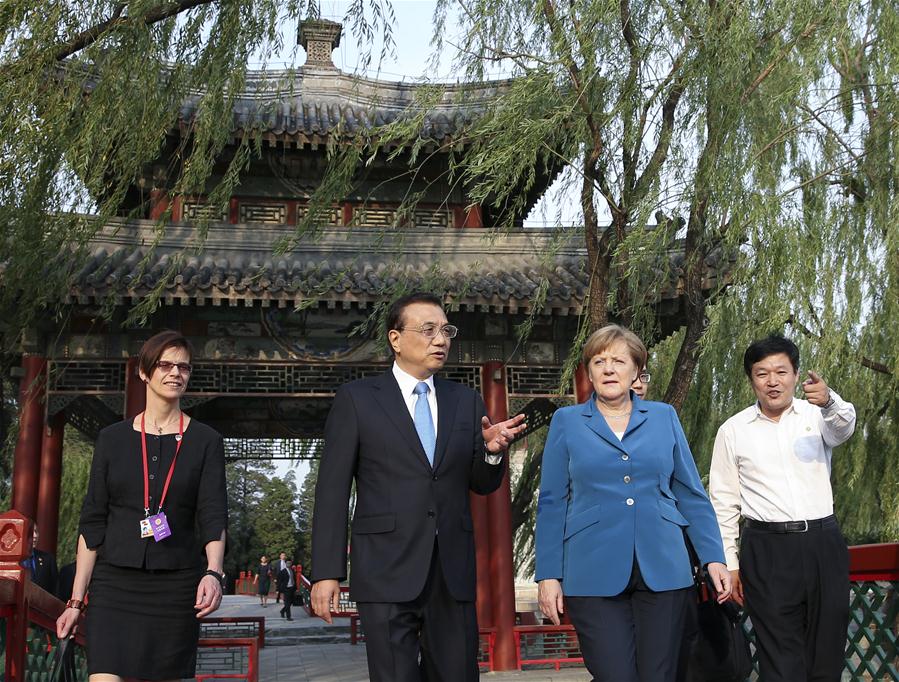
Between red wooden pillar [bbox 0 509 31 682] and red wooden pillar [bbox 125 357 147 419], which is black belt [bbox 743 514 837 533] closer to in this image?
red wooden pillar [bbox 0 509 31 682]

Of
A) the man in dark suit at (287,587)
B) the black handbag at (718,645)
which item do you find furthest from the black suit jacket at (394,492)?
the man in dark suit at (287,587)

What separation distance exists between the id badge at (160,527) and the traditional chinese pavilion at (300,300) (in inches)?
218

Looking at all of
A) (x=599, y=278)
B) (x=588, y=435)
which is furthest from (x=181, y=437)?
(x=599, y=278)

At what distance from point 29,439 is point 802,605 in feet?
26.8

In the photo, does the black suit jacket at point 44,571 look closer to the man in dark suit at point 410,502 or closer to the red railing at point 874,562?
the man in dark suit at point 410,502

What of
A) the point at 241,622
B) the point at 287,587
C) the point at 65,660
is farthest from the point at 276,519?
the point at 65,660

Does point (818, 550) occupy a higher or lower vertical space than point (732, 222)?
lower

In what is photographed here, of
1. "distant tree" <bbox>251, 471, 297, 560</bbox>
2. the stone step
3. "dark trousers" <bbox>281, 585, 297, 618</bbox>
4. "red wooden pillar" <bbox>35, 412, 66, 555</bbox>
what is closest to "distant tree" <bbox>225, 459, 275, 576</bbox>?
"distant tree" <bbox>251, 471, 297, 560</bbox>

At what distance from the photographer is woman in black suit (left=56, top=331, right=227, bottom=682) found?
3.43 m

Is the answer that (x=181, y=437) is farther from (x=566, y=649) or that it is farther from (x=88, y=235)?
(x=566, y=649)

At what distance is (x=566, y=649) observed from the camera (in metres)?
10.2

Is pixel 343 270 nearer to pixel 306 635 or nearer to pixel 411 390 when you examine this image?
pixel 411 390

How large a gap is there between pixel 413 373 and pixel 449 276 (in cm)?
653

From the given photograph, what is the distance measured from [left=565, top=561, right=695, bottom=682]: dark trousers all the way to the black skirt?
1.31 m
